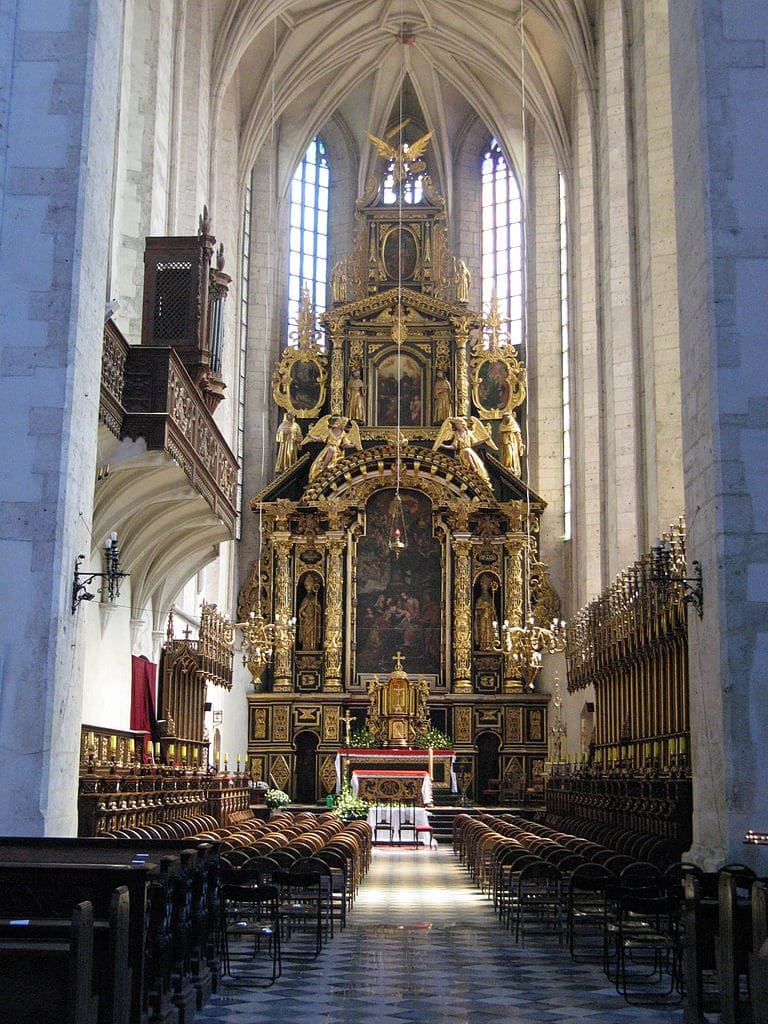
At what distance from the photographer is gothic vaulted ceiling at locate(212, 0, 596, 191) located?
28844mm

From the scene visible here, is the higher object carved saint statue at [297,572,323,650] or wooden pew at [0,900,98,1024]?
carved saint statue at [297,572,323,650]

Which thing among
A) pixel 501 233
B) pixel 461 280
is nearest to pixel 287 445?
pixel 461 280

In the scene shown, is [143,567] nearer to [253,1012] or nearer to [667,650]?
[667,650]

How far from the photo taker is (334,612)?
1227 inches

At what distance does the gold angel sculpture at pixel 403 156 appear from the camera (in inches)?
1315

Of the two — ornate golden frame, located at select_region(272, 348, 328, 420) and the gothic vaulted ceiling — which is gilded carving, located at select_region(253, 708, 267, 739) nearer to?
ornate golden frame, located at select_region(272, 348, 328, 420)

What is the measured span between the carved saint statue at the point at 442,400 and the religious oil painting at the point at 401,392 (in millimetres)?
350

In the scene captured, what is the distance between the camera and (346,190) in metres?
36.3

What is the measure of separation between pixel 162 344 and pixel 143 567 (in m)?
4.82

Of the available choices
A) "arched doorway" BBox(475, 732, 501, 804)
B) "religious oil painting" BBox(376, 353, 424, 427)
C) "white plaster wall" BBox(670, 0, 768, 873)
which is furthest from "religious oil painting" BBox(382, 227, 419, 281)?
"white plaster wall" BBox(670, 0, 768, 873)

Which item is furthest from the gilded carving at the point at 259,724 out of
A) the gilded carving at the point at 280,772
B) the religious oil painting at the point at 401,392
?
the religious oil painting at the point at 401,392

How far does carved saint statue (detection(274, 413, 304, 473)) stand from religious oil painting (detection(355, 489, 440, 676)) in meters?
2.27

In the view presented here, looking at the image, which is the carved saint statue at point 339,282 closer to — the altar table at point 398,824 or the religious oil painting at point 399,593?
the religious oil painting at point 399,593

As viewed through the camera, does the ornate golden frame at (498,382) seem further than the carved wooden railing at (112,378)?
Yes
